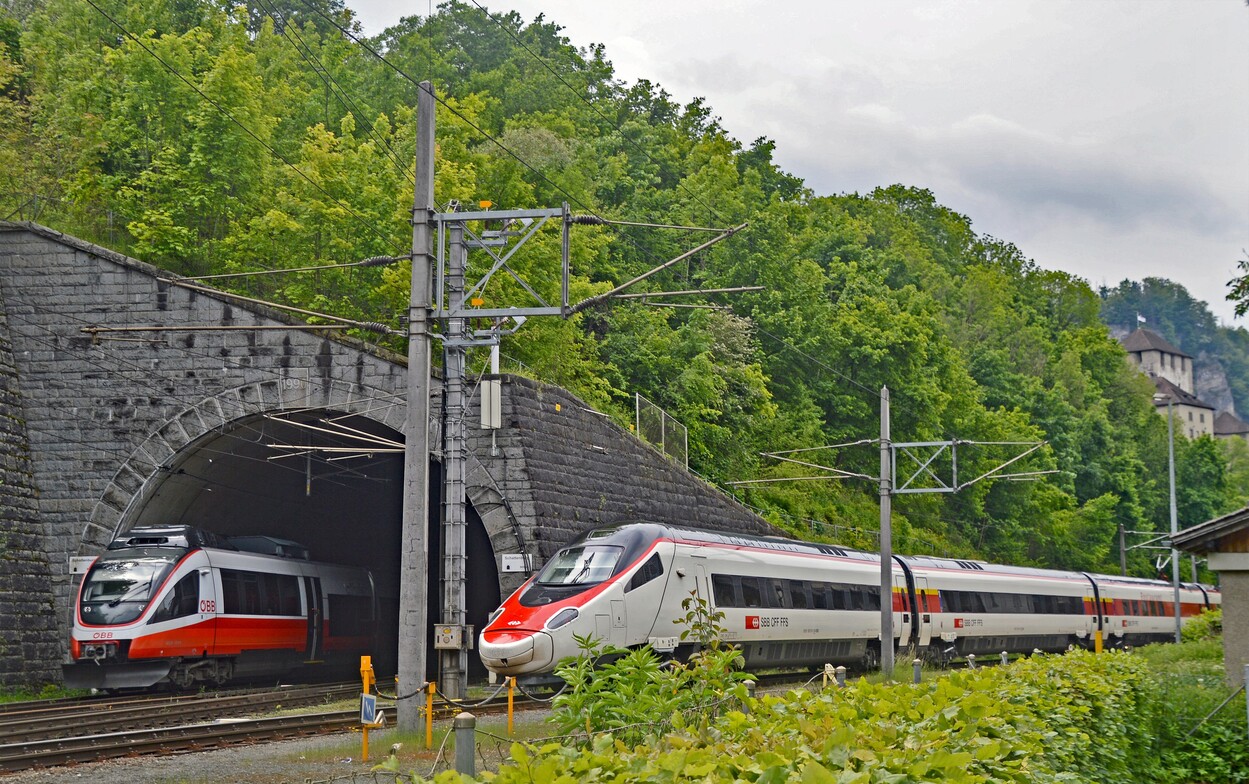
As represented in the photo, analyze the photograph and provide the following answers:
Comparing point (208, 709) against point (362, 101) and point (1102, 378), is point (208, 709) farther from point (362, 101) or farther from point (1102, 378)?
point (1102, 378)

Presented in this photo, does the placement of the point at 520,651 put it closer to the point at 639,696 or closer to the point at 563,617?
the point at 563,617

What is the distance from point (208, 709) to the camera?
66.1ft

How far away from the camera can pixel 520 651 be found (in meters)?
19.4

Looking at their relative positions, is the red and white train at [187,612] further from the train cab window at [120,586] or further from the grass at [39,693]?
the grass at [39,693]

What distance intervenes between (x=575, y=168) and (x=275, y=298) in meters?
16.9

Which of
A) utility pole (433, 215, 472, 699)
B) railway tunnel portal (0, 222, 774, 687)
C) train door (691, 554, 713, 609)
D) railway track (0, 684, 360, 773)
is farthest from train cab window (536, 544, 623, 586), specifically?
railway tunnel portal (0, 222, 774, 687)

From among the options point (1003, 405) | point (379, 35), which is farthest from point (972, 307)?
point (379, 35)

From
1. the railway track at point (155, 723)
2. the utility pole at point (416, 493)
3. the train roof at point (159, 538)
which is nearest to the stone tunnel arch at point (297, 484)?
the train roof at point (159, 538)

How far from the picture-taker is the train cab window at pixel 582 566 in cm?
2102

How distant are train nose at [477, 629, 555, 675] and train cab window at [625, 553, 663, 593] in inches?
75.3

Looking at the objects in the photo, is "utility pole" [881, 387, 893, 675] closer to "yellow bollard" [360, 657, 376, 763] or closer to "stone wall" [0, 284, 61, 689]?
"yellow bollard" [360, 657, 376, 763]

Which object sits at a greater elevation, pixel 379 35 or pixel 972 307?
pixel 379 35

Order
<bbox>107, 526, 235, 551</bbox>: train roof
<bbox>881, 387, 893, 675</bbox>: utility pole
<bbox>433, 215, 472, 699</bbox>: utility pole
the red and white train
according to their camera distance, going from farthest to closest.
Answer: <bbox>881, 387, 893, 675</bbox>: utility pole
<bbox>107, 526, 235, 551</bbox>: train roof
the red and white train
<bbox>433, 215, 472, 699</bbox>: utility pole

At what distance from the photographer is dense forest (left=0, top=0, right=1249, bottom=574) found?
111 feet
